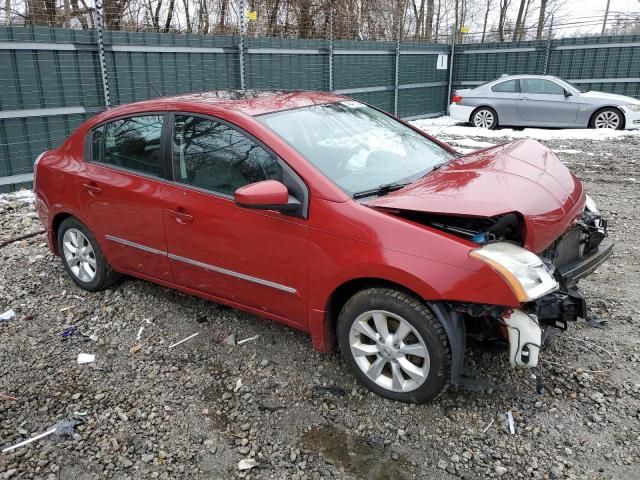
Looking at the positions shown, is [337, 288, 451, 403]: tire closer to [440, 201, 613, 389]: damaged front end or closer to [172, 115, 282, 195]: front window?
[440, 201, 613, 389]: damaged front end

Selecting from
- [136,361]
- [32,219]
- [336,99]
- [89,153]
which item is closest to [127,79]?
[32,219]

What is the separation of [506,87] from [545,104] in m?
1.06

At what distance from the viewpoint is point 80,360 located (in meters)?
3.68

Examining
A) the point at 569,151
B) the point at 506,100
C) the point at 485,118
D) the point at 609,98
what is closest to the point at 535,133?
the point at 506,100

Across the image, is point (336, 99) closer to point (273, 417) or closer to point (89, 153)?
point (89, 153)

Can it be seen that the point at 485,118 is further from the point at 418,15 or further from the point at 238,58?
the point at 418,15

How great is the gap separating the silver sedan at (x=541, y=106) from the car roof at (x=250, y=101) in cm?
1057

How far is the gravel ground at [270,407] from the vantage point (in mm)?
2711

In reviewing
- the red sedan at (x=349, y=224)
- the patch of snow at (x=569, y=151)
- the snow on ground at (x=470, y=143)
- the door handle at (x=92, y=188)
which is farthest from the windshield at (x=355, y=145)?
the snow on ground at (x=470, y=143)

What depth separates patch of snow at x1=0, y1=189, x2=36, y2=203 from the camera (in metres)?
7.57

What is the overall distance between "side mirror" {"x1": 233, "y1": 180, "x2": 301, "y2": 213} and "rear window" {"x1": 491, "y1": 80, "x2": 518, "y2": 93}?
12138 millimetres

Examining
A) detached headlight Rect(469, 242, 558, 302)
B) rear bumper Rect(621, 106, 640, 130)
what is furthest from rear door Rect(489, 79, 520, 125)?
detached headlight Rect(469, 242, 558, 302)

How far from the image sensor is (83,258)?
4578 mm

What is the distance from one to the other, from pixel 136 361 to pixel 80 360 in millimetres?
384
